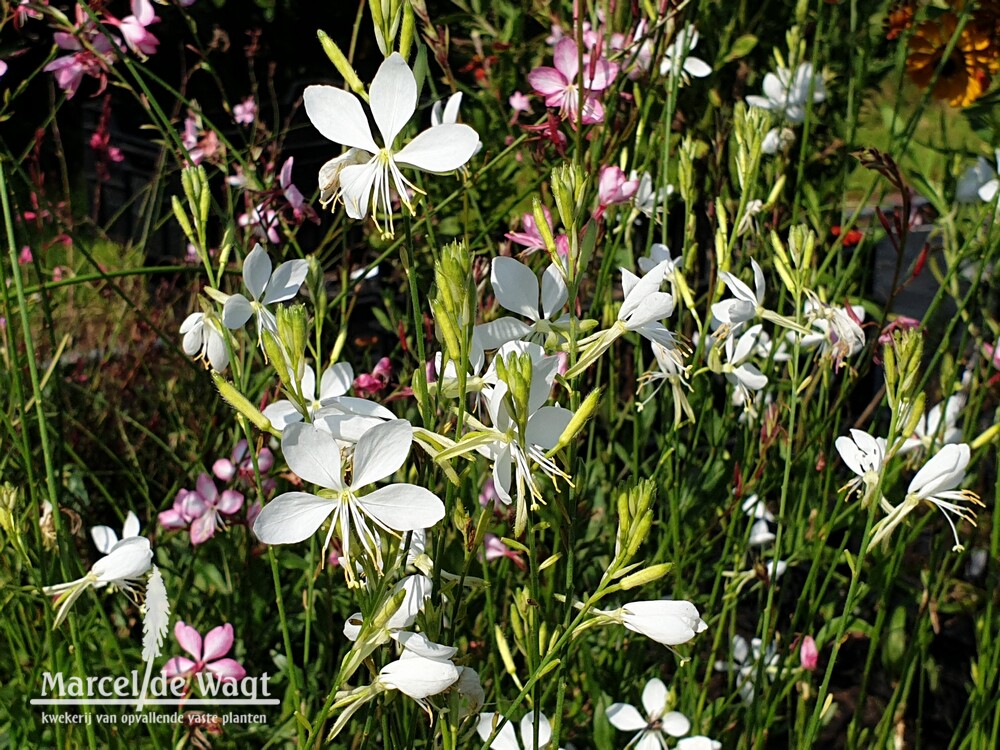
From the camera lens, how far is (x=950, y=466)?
2.23 ft

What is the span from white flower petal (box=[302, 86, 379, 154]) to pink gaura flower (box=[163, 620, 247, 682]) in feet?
2.23

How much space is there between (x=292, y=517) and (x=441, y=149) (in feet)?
0.75

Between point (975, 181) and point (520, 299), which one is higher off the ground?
point (520, 299)

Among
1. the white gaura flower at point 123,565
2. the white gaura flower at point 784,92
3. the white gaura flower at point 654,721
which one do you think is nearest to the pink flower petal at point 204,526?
the white gaura flower at point 123,565

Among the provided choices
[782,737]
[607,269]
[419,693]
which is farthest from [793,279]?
[782,737]

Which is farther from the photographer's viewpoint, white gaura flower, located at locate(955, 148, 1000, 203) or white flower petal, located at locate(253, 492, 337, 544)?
white gaura flower, located at locate(955, 148, 1000, 203)

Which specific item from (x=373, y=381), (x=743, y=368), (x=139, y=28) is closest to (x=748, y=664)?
(x=743, y=368)

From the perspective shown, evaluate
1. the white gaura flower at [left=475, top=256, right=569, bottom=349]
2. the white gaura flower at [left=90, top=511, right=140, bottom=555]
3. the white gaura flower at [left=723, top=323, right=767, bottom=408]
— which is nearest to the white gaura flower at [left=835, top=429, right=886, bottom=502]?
the white gaura flower at [left=723, top=323, right=767, bottom=408]

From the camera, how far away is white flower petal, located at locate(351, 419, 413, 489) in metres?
0.48

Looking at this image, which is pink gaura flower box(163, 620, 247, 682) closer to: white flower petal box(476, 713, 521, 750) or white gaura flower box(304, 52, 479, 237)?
white flower petal box(476, 713, 521, 750)

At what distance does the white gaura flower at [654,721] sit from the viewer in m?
0.92

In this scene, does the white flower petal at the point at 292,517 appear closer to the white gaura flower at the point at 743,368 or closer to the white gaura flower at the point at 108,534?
the white gaura flower at the point at 743,368

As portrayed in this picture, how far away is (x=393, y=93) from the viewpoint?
53 centimetres

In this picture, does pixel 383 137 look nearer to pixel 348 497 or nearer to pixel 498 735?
pixel 348 497
